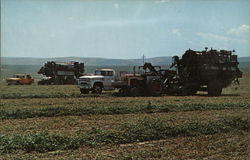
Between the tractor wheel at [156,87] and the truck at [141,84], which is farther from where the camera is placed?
the tractor wheel at [156,87]

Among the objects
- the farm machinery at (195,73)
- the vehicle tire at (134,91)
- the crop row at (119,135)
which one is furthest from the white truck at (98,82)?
the crop row at (119,135)

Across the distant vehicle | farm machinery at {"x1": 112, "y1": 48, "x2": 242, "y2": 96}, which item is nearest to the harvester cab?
farm machinery at {"x1": 112, "y1": 48, "x2": 242, "y2": 96}

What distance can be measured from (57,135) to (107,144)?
1416 millimetres

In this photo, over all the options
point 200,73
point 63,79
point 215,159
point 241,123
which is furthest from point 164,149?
point 63,79

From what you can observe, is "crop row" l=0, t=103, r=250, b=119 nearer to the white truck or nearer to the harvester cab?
the harvester cab

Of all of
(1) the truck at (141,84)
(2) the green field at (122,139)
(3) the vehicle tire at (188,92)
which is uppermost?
(1) the truck at (141,84)

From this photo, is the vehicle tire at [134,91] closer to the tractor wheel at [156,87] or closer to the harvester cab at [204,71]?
the tractor wheel at [156,87]

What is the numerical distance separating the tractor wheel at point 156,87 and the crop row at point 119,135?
43.0 feet

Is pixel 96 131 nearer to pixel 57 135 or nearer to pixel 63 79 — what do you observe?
pixel 57 135

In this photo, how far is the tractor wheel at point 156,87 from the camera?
25.6 m

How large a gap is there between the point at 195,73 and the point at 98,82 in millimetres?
7524

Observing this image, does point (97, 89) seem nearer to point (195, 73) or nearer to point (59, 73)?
point (195, 73)

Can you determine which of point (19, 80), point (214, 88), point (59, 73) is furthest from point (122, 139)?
point (59, 73)

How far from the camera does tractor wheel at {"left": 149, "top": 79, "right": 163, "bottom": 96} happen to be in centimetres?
2560
